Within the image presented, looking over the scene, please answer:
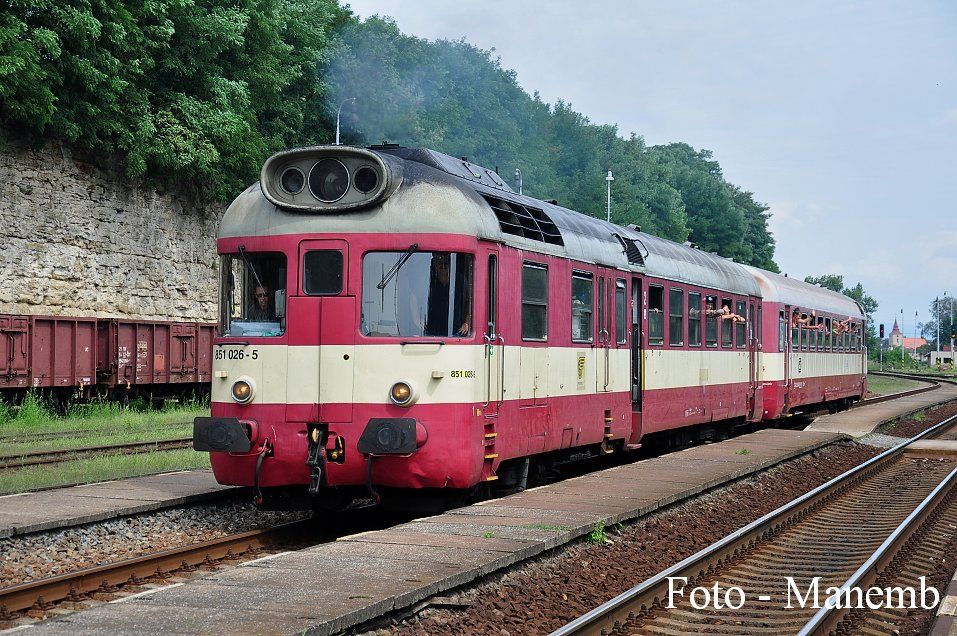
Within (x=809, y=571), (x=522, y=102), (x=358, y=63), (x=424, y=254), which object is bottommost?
(x=809, y=571)

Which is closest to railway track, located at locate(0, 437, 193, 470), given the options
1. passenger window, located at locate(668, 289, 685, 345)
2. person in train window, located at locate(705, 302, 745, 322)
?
passenger window, located at locate(668, 289, 685, 345)

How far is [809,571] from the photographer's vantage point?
10.0m

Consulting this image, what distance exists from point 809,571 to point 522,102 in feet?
189

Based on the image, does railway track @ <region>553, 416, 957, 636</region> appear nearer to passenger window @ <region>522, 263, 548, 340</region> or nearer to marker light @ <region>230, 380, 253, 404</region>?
passenger window @ <region>522, 263, 548, 340</region>

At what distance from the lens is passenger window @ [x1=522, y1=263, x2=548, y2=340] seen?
39.1ft

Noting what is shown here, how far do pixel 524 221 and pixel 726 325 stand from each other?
9.29 m

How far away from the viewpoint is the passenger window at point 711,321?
63.5 ft

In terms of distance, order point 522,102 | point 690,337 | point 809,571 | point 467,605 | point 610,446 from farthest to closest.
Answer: point 522,102
point 690,337
point 610,446
point 809,571
point 467,605

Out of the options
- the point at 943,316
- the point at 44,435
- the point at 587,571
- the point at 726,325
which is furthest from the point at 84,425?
the point at 943,316

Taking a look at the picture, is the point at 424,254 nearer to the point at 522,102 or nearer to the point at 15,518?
the point at 15,518

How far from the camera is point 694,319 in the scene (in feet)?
61.1

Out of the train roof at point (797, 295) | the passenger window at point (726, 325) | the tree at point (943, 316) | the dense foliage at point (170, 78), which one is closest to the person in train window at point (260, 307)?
the passenger window at point (726, 325)

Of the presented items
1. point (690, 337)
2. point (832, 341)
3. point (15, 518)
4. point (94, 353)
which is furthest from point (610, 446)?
point (832, 341)

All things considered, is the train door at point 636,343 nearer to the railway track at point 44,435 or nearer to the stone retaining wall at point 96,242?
the railway track at point 44,435
